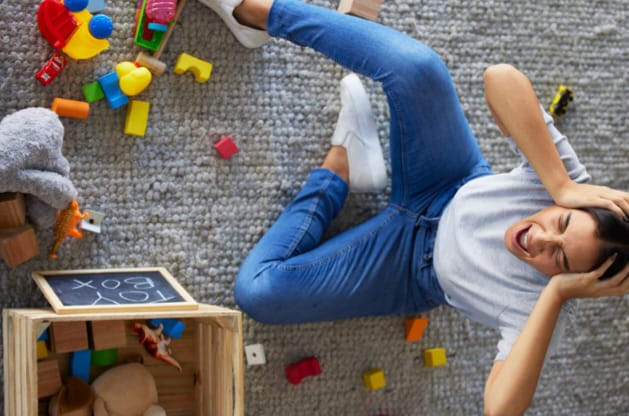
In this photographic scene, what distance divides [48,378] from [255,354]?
1.28 feet

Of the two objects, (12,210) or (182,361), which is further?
(182,361)

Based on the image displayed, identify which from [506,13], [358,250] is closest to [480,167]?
[358,250]

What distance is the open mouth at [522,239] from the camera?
1.16 m

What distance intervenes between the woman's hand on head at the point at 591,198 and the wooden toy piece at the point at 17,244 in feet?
2.76

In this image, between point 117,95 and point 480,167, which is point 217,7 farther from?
point 480,167

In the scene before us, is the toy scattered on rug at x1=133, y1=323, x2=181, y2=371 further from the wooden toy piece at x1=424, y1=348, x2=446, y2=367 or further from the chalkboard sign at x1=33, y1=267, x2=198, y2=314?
the wooden toy piece at x1=424, y1=348, x2=446, y2=367

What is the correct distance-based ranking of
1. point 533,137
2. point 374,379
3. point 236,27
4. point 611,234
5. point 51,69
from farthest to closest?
point 374,379 → point 236,27 → point 51,69 → point 533,137 → point 611,234

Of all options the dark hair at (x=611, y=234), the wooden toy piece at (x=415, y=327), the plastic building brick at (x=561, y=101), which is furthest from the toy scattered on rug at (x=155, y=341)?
the plastic building brick at (x=561, y=101)

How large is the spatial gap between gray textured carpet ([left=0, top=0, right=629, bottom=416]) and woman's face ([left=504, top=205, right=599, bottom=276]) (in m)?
0.42

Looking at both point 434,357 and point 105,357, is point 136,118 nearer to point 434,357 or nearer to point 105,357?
point 105,357

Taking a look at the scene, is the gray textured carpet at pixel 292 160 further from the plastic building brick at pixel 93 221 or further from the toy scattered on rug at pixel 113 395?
the toy scattered on rug at pixel 113 395

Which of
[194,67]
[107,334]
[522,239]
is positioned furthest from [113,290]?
[522,239]

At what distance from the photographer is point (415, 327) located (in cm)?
155

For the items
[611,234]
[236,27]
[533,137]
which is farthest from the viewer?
[236,27]
